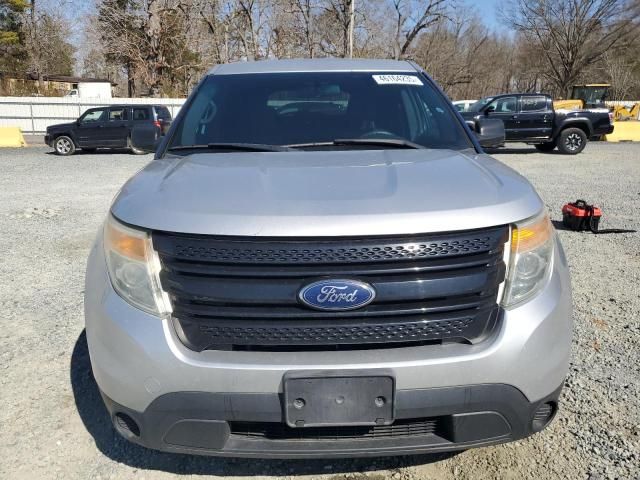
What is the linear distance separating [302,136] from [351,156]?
51 centimetres

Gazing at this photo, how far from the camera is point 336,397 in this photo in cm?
177

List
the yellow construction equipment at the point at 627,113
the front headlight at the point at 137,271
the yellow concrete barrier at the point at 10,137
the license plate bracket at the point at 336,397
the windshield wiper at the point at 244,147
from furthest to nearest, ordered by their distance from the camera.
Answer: the yellow construction equipment at the point at 627,113
the yellow concrete barrier at the point at 10,137
the windshield wiper at the point at 244,147
the front headlight at the point at 137,271
the license plate bracket at the point at 336,397

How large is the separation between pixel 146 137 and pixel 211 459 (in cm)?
213

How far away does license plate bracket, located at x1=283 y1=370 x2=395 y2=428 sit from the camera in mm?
1755

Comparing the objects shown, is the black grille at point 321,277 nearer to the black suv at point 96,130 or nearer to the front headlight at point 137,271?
the front headlight at point 137,271

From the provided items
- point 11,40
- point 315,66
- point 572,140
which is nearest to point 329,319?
point 315,66

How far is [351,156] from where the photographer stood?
2.50 meters

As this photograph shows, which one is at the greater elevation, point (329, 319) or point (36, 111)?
point (36, 111)

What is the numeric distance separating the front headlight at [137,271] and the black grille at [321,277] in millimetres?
41

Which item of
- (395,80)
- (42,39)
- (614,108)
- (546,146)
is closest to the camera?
(395,80)

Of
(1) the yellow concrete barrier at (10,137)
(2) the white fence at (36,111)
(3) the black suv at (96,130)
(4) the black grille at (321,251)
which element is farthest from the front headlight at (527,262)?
(2) the white fence at (36,111)

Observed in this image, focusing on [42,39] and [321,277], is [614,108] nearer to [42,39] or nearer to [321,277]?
[321,277]

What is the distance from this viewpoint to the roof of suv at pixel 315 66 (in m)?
3.38

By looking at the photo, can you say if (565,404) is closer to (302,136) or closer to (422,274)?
(422,274)
